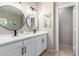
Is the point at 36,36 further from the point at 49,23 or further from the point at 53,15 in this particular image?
the point at 53,15

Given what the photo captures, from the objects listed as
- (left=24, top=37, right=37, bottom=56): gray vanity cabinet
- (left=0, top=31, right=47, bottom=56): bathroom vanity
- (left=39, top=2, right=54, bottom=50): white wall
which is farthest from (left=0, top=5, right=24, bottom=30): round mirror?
(left=39, top=2, right=54, bottom=50): white wall

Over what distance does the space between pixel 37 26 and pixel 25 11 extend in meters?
0.49

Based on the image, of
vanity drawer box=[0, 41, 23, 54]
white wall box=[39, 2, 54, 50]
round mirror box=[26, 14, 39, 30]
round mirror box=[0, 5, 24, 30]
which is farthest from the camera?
round mirror box=[26, 14, 39, 30]

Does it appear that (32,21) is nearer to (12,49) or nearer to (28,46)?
(28,46)

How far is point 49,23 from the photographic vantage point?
2.10 metres

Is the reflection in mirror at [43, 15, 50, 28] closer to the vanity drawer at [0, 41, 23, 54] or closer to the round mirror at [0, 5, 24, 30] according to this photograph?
the round mirror at [0, 5, 24, 30]

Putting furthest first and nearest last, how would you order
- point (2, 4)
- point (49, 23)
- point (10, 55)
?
point (49, 23)
point (2, 4)
point (10, 55)

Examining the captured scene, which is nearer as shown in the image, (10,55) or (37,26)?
(10,55)

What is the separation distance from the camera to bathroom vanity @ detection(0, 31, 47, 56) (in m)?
1.10

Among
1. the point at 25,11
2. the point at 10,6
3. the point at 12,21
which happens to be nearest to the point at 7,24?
the point at 12,21

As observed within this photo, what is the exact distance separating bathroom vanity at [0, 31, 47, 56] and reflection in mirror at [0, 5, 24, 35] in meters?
0.23

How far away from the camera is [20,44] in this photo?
4.50 ft

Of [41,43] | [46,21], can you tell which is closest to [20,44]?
[41,43]

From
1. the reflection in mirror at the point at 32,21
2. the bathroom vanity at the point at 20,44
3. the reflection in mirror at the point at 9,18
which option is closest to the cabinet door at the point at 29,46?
the bathroom vanity at the point at 20,44
